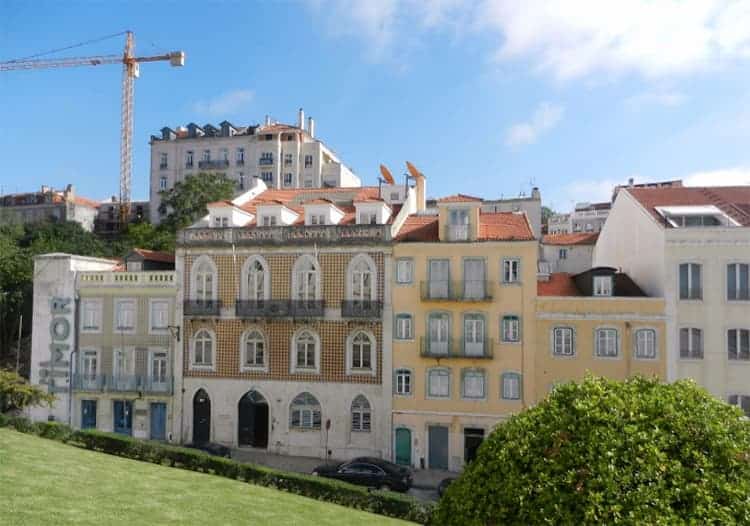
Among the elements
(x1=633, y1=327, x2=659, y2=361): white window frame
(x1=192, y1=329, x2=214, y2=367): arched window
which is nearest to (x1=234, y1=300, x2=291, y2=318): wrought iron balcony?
(x1=192, y1=329, x2=214, y2=367): arched window

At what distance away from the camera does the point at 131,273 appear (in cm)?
4066

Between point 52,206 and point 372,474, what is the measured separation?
85997 mm

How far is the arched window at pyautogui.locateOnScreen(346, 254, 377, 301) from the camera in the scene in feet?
122

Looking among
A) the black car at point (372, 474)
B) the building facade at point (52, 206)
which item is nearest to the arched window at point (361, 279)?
the black car at point (372, 474)

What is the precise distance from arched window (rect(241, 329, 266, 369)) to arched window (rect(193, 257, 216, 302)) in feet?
10.7

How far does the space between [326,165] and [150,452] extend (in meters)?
66.7

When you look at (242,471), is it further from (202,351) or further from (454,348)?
(202,351)

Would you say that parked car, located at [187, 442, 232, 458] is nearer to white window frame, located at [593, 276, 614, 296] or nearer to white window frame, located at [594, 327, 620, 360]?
white window frame, located at [594, 327, 620, 360]

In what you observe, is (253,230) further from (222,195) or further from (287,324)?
(222,195)

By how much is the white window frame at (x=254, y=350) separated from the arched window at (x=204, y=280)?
3088 mm

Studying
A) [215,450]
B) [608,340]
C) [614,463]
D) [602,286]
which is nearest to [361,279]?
[215,450]

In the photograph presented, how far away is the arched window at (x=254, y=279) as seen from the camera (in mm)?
38531

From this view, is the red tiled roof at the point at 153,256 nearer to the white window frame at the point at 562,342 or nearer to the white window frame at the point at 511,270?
the white window frame at the point at 511,270

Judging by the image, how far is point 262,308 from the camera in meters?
38.0
